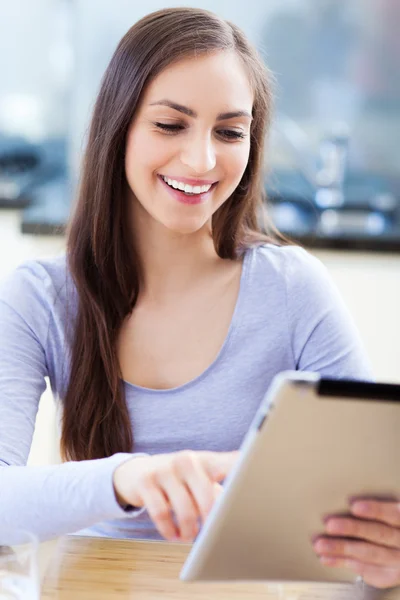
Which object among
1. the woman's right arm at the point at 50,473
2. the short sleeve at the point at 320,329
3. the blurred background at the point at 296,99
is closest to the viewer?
the woman's right arm at the point at 50,473

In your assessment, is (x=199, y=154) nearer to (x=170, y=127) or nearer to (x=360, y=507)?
(x=170, y=127)

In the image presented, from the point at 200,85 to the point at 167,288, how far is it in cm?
32

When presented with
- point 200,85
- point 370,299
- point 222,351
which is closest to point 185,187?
point 200,85

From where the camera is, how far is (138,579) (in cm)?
93

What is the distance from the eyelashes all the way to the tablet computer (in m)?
0.60

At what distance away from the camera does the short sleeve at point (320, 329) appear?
1288 millimetres

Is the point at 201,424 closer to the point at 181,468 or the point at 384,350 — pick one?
the point at 181,468

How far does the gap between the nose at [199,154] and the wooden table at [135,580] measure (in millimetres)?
483

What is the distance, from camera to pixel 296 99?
10.2 feet

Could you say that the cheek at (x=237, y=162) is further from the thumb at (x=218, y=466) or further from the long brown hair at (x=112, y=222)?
the thumb at (x=218, y=466)

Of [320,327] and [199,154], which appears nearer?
[199,154]

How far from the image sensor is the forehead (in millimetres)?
1186

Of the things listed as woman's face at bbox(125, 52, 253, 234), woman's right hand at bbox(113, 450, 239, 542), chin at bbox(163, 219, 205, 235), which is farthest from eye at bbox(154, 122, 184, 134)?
woman's right hand at bbox(113, 450, 239, 542)

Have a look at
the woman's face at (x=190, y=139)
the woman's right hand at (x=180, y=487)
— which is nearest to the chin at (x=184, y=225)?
the woman's face at (x=190, y=139)
